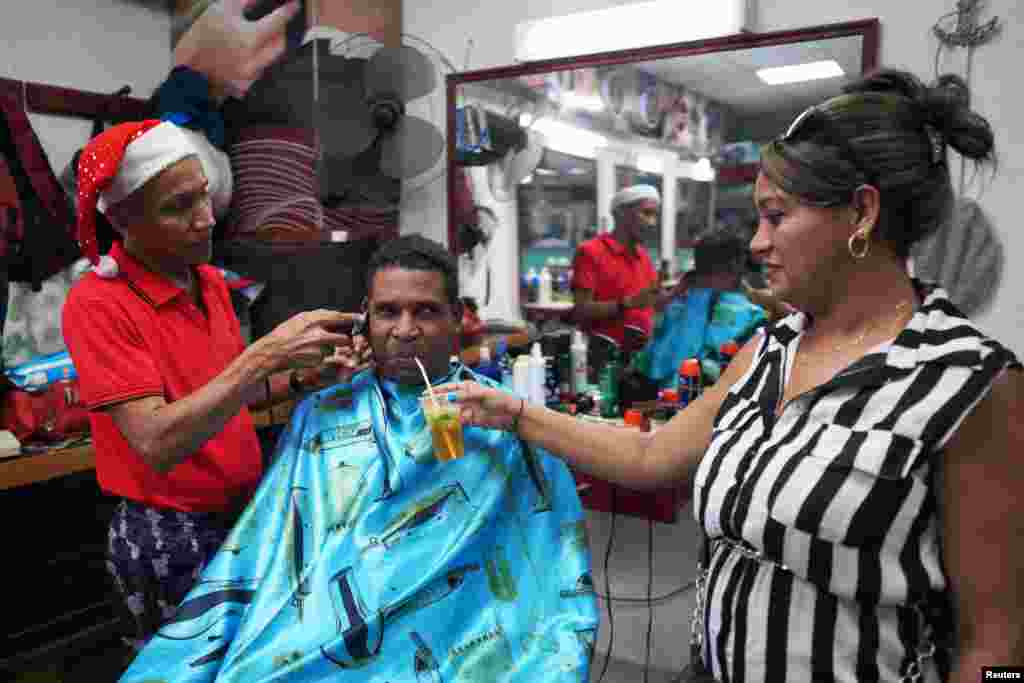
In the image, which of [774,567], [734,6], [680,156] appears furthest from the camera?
[680,156]

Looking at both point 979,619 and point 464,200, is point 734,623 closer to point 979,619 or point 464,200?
Result: point 979,619

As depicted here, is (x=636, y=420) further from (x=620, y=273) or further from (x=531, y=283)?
(x=531, y=283)

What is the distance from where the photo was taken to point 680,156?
2619mm

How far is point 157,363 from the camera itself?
1.54m

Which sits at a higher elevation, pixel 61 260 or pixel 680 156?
pixel 680 156

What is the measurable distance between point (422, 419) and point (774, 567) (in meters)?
0.91

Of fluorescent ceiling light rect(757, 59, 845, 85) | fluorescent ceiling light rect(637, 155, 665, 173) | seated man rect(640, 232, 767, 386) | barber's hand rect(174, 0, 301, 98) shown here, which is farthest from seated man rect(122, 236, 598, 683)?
barber's hand rect(174, 0, 301, 98)

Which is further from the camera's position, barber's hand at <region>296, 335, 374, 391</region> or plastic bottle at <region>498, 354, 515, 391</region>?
plastic bottle at <region>498, 354, 515, 391</region>

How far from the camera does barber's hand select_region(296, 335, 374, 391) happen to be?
5.59 feet

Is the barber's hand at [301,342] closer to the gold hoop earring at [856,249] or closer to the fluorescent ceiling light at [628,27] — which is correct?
the gold hoop earring at [856,249]

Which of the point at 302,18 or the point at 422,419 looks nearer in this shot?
the point at 422,419

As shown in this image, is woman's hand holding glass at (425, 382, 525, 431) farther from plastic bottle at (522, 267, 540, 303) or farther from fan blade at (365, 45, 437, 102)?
fan blade at (365, 45, 437, 102)

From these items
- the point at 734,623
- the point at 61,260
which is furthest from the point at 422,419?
the point at 61,260

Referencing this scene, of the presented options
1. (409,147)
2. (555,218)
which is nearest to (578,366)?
(555,218)
